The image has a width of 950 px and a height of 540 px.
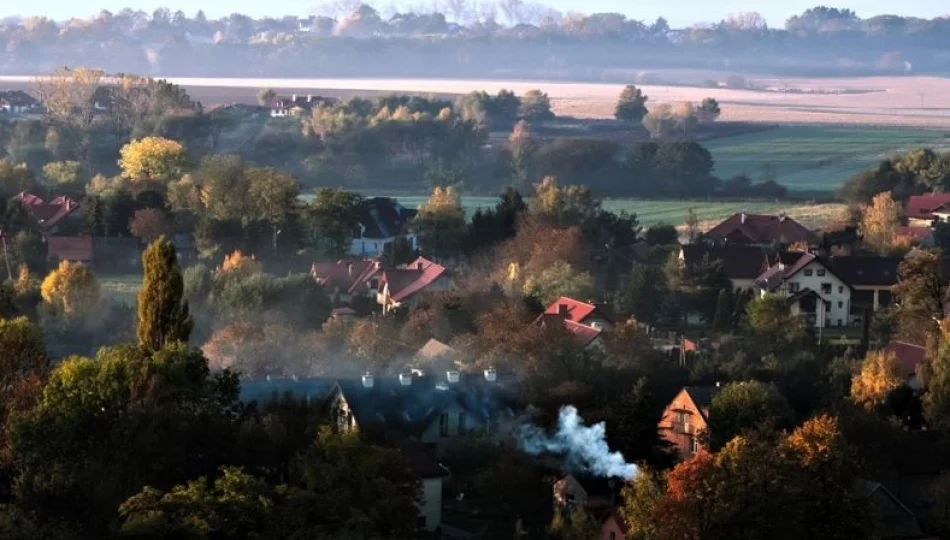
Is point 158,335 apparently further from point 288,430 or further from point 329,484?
point 329,484

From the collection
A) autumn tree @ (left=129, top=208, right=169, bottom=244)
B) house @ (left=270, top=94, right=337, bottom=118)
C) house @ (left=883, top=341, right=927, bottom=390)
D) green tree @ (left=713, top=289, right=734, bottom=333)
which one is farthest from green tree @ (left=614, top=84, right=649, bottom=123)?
house @ (left=883, top=341, right=927, bottom=390)

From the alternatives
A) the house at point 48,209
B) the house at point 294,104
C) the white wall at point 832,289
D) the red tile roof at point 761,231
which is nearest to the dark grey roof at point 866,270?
the white wall at point 832,289

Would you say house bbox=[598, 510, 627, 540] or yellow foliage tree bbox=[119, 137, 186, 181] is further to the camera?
yellow foliage tree bbox=[119, 137, 186, 181]

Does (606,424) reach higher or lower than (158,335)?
lower

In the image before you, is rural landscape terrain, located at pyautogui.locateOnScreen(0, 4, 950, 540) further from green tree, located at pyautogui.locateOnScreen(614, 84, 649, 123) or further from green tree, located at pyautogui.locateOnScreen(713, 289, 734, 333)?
green tree, located at pyautogui.locateOnScreen(614, 84, 649, 123)

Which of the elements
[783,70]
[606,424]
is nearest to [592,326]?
[606,424]

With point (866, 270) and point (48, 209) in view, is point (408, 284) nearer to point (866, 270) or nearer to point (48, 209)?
point (866, 270)

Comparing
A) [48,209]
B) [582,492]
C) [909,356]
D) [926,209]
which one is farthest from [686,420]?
[926,209]
